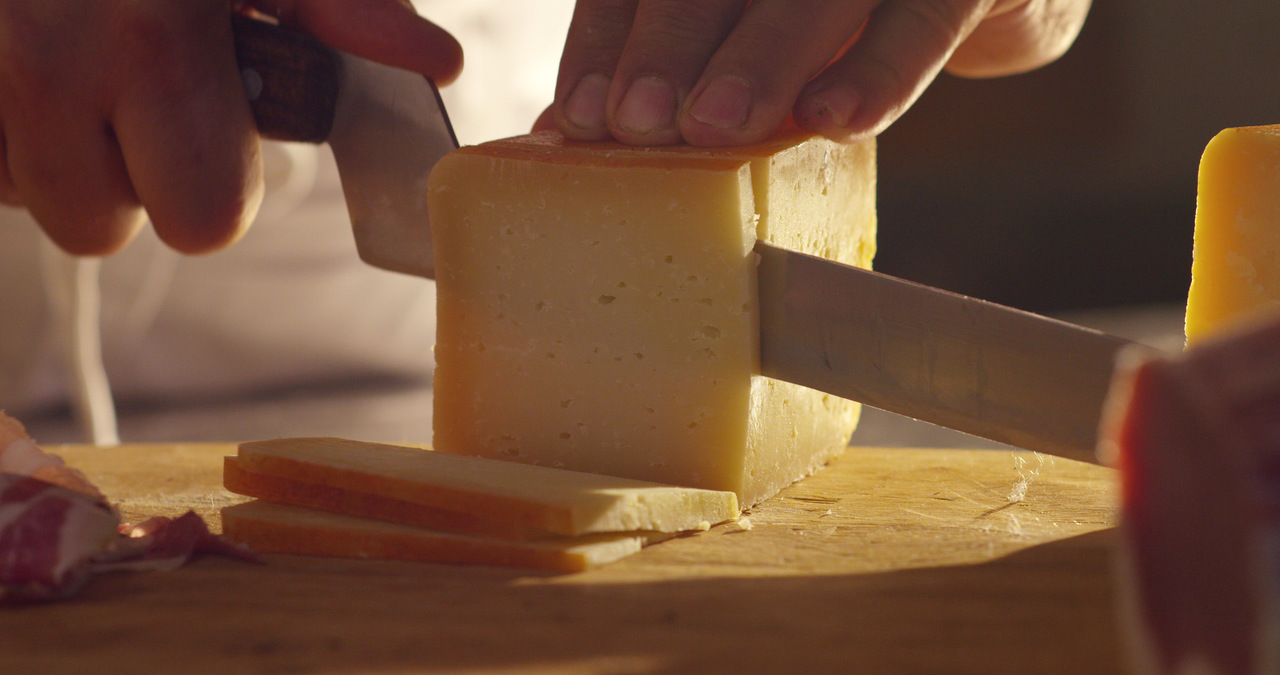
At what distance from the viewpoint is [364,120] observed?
1885 millimetres

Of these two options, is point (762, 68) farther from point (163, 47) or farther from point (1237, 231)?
point (163, 47)

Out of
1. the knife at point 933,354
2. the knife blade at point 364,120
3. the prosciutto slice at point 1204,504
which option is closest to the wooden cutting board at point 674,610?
the knife at point 933,354

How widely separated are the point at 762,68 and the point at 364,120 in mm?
685

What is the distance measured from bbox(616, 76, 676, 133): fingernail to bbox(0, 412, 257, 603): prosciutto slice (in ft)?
2.51

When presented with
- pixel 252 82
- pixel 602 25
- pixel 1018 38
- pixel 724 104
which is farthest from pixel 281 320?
pixel 1018 38

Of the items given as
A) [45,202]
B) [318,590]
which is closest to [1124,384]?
[318,590]

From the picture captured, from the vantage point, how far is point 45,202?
1998 mm

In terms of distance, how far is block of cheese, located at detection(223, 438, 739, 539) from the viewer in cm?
132

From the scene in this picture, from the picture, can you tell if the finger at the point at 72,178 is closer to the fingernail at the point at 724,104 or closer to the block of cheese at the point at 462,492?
the block of cheese at the point at 462,492

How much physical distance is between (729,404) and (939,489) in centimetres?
42

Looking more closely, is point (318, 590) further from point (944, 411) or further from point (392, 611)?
point (944, 411)

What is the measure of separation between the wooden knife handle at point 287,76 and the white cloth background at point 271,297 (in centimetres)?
95

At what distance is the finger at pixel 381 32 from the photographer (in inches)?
73.4

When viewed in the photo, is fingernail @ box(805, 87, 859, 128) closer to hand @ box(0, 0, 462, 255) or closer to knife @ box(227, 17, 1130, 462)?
knife @ box(227, 17, 1130, 462)
